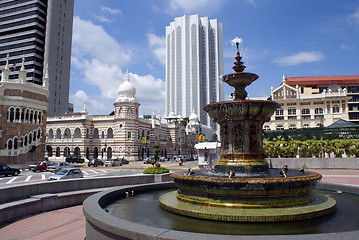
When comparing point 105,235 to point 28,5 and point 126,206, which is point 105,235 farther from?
point 28,5

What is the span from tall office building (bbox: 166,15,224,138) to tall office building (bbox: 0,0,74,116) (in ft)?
178

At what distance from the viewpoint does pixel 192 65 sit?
12331 cm

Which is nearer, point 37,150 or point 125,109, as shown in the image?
point 37,150

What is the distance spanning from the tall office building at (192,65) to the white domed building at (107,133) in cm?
6335

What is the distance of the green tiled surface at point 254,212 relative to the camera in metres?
6.47

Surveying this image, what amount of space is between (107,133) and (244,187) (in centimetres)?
5316

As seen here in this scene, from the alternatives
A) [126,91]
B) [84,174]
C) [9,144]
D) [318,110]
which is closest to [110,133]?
[126,91]

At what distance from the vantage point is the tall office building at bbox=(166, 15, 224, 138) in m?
123

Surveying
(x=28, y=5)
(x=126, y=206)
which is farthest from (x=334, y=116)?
(x=28, y=5)

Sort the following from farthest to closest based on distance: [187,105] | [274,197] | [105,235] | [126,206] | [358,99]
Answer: [187,105] → [358,99] → [126,206] → [274,197] → [105,235]

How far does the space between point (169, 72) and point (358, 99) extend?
7979cm

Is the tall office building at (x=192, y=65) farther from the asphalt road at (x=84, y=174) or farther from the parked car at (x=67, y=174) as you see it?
the parked car at (x=67, y=174)

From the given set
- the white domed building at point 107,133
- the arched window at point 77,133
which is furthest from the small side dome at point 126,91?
the arched window at point 77,133

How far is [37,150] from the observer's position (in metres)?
39.6
